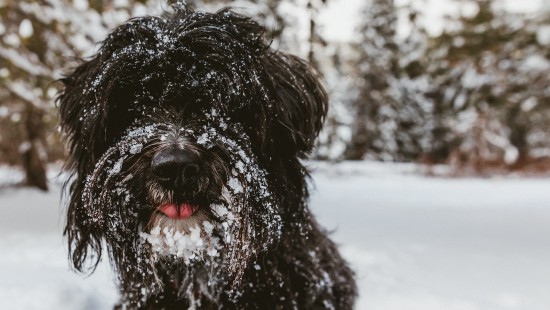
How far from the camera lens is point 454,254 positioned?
4.17m

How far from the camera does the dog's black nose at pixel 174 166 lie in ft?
4.89

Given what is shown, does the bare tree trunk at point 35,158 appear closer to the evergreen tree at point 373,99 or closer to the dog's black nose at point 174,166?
the dog's black nose at point 174,166

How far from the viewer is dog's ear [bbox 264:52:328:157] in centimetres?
197

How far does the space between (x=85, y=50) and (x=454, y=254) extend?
3.66 m

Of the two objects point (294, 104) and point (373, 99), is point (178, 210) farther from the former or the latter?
point (373, 99)

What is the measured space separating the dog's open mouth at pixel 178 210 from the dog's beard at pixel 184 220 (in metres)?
0.02

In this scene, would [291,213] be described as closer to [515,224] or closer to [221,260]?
[221,260]

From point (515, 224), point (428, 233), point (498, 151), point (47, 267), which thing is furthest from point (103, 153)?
point (498, 151)

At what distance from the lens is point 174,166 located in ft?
4.90

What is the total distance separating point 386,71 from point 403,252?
7830mm

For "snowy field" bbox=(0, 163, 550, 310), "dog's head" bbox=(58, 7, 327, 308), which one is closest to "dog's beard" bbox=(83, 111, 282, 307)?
"dog's head" bbox=(58, 7, 327, 308)

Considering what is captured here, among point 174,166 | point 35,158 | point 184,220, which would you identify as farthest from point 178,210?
point 35,158

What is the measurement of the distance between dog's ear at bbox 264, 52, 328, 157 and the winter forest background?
9.0 inches

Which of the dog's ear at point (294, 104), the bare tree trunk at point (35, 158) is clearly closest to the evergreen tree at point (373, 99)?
the bare tree trunk at point (35, 158)
